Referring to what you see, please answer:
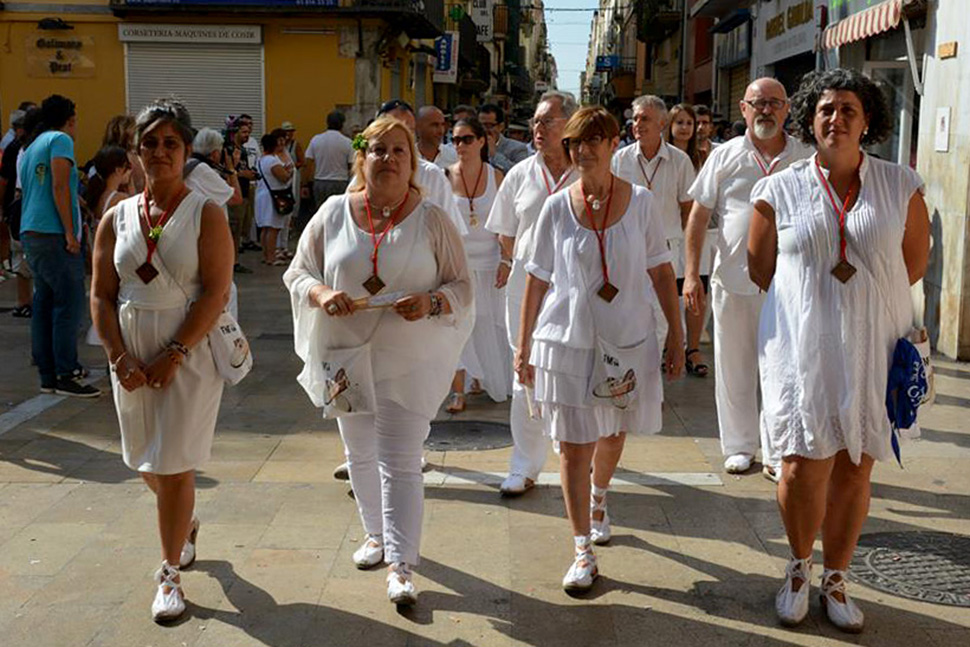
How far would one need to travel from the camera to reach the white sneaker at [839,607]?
4.10 metres

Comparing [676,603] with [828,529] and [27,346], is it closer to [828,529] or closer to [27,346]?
[828,529]

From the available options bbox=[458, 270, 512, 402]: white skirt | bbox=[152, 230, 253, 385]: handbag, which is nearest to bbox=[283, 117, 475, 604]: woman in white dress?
bbox=[152, 230, 253, 385]: handbag

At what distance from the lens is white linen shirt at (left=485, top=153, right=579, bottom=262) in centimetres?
579

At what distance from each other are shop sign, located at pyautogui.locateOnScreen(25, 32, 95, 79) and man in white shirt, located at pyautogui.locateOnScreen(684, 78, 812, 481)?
18.3 m

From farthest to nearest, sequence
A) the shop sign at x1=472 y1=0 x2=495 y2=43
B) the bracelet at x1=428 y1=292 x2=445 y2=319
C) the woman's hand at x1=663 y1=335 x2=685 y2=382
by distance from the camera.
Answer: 1. the shop sign at x1=472 y1=0 x2=495 y2=43
2. the woman's hand at x1=663 y1=335 x2=685 y2=382
3. the bracelet at x1=428 y1=292 x2=445 y2=319

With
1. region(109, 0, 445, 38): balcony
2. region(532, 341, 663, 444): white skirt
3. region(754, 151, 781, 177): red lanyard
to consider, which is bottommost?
region(532, 341, 663, 444): white skirt

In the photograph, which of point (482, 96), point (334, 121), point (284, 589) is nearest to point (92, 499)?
point (284, 589)

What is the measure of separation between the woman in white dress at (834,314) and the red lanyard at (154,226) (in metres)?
2.11

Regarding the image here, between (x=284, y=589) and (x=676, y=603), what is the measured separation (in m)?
1.49

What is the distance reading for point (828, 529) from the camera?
4203 mm

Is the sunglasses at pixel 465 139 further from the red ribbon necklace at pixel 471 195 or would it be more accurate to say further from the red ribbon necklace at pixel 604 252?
the red ribbon necklace at pixel 604 252

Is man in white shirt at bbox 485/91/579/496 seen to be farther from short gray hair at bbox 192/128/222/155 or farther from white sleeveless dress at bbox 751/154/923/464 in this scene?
short gray hair at bbox 192/128/222/155

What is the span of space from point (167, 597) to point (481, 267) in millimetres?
3412

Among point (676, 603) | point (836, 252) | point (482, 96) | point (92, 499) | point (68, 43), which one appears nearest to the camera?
point (836, 252)
